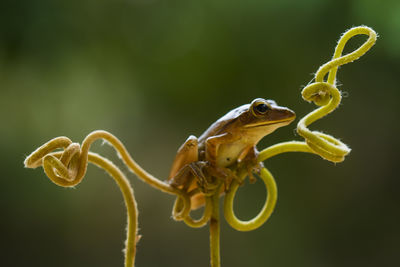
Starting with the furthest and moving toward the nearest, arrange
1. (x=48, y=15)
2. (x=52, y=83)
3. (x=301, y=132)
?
(x=52, y=83)
(x=48, y=15)
(x=301, y=132)

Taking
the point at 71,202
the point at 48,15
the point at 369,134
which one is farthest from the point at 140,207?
the point at 369,134

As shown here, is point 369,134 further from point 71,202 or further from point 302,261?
point 71,202

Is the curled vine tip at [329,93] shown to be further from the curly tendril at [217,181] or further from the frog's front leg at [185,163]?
the frog's front leg at [185,163]

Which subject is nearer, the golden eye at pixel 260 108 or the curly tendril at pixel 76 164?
the curly tendril at pixel 76 164

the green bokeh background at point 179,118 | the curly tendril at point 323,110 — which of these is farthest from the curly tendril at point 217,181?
the green bokeh background at point 179,118

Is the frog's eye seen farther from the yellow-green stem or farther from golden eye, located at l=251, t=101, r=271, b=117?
the yellow-green stem

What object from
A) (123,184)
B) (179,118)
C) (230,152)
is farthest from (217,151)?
(179,118)
